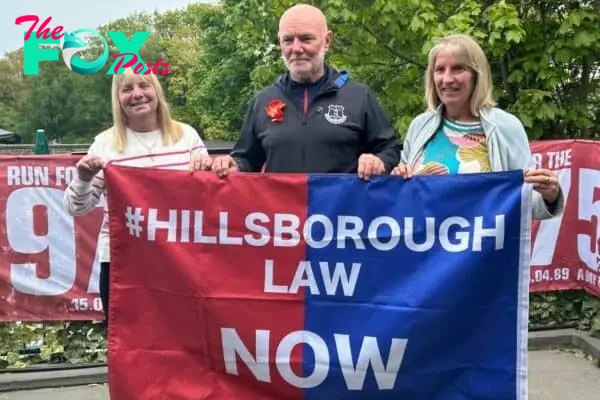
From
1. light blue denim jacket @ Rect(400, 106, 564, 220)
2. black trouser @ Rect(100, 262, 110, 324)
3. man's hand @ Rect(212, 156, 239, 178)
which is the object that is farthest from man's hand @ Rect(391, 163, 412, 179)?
black trouser @ Rect(100, 262, 110, 324)

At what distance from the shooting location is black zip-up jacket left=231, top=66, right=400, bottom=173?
2971 millimetres

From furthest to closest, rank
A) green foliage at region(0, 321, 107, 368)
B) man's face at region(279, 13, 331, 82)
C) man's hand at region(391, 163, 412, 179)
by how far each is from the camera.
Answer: green foliage at region(0, 321, 107, 368) → man's face at region(279, 13, 331, 82) → man's hand at region(391, 163, 412, 179)

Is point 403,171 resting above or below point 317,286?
above

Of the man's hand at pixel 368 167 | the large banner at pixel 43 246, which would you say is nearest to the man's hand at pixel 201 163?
the man's hand at pixel 368 167

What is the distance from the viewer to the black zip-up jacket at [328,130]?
9.75 ft

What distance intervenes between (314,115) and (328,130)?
3.7 inches

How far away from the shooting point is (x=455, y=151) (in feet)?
9.30

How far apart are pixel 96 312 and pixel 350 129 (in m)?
3.16

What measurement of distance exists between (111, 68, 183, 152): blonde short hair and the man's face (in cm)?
67

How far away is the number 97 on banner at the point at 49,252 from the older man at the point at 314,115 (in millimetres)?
2632

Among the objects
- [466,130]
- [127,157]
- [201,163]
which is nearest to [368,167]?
[466,130]

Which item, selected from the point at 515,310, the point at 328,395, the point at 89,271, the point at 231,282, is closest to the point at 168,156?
the point at 231,282

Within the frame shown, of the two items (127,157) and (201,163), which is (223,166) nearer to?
(201,163)

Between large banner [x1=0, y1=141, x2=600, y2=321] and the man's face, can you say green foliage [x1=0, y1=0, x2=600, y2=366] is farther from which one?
the man's face
